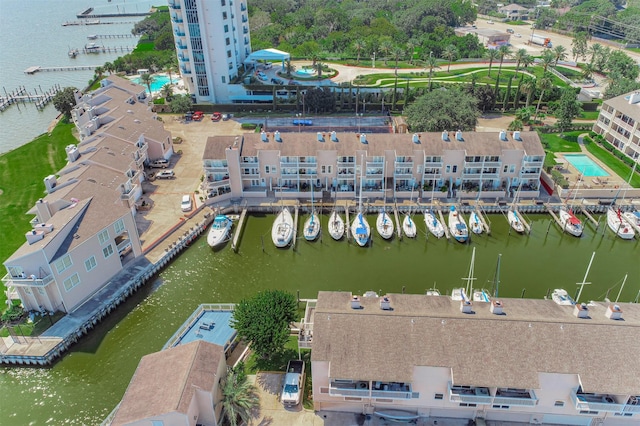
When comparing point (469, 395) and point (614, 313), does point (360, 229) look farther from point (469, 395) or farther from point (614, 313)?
point (614, 313)

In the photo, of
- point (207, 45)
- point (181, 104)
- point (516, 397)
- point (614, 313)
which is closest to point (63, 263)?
point (516, 397)

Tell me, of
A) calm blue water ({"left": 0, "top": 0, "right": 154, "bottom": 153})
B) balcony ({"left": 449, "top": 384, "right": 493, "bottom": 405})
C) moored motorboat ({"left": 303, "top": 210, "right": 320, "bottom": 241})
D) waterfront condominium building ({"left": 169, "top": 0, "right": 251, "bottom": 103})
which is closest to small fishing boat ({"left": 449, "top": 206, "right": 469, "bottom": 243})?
moored motorboat ({"left": 303, "top": 210, "right": 320, "bottom": 241})

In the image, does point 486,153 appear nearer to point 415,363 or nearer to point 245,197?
point 245,197

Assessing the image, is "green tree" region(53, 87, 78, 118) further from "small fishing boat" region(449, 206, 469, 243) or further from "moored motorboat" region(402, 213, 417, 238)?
"small fishing boat" region(449, 206, 469, 243)

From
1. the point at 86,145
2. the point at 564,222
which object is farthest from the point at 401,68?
the point at 86,145

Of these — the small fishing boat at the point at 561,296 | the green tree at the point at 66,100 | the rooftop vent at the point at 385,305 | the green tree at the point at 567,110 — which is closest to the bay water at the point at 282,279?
the small fishing boat at the point at 561,296

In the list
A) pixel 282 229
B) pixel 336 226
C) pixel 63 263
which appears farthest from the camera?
pixel 336 226

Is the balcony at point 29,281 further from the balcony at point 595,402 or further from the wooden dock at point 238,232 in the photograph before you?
the balcony at point 595,402
